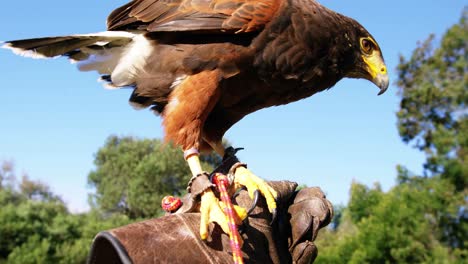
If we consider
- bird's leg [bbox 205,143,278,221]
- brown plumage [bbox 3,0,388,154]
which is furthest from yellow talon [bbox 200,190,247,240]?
brown plumage [bbox 3,0,388,154]

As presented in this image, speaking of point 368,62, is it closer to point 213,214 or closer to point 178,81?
point 178,81

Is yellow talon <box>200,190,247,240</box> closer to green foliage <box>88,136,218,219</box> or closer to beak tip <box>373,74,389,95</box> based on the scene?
beak tip <box>373,74,389,95</box>

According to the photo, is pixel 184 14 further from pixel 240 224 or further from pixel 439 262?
pixel 439 262

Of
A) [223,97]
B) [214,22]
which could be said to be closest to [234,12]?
[214,22]

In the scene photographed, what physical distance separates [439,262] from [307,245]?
16.7 m

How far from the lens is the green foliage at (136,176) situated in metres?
24.2

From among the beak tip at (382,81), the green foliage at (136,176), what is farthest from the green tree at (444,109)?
the beak tip at (382,81)

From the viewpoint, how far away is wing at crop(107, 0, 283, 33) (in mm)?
2547

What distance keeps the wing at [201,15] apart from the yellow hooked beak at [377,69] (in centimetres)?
→ 83

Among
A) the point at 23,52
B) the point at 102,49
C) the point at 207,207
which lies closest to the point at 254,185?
the point at 207,207

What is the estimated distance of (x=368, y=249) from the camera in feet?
60.6

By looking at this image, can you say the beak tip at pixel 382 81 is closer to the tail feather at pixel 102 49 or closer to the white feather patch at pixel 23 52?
the tail feather at pixel 102 49

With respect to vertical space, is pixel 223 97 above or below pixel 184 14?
below

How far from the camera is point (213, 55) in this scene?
8.09 feet
